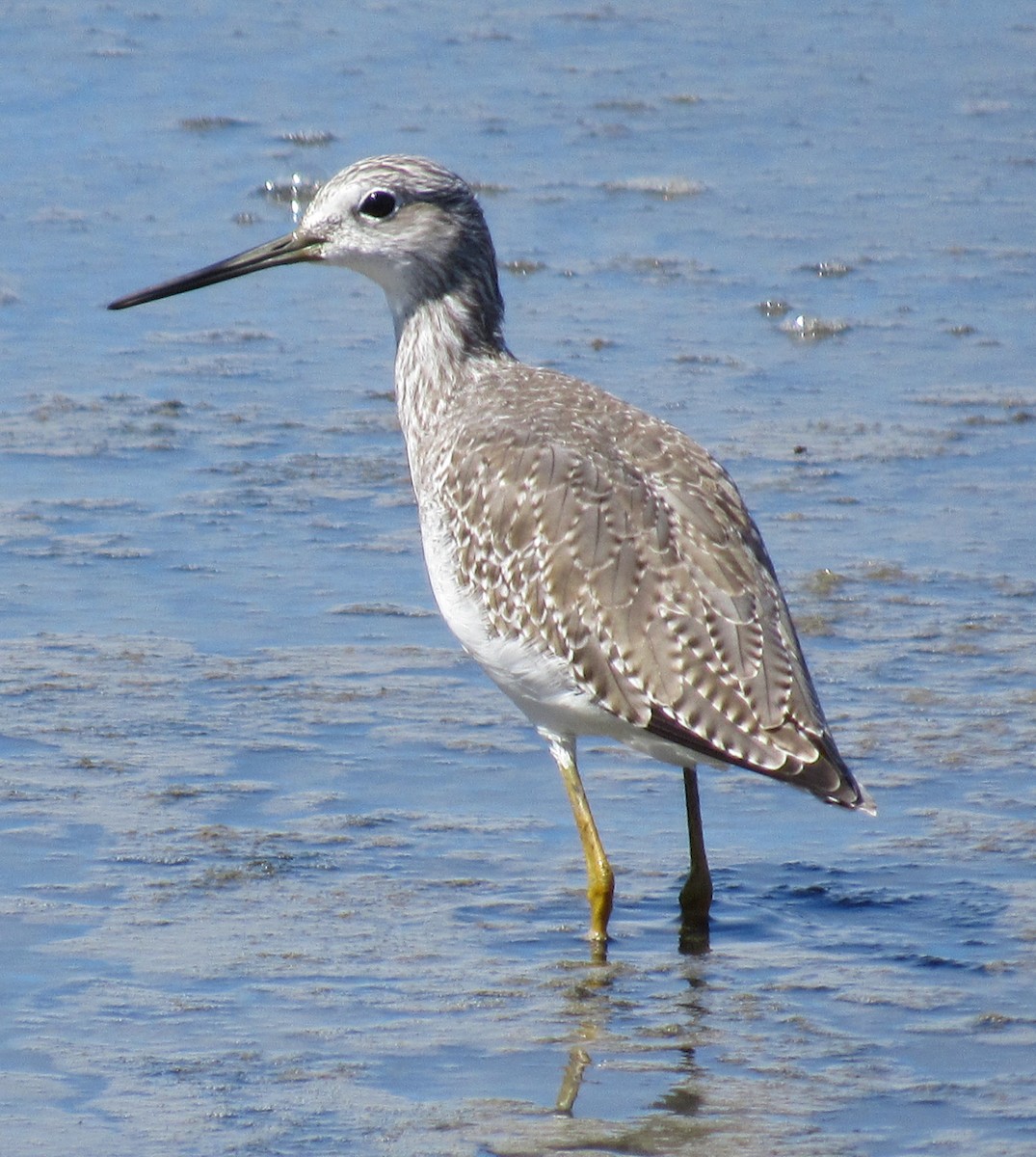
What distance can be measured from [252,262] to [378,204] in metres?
0.53

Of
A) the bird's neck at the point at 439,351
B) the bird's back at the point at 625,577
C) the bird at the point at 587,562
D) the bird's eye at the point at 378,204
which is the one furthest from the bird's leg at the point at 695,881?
the bird's eye at the point at 378,204

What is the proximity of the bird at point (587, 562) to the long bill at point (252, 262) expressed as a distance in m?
0.14

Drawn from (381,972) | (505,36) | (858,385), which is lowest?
(381,972)

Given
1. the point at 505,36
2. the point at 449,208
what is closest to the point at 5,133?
the point at 505,36

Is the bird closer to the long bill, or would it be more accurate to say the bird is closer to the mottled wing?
the mottled wing

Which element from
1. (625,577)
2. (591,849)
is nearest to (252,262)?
(625,577)

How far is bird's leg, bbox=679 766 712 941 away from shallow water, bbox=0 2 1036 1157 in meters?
0.06

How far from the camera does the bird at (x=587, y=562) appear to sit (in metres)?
6.06

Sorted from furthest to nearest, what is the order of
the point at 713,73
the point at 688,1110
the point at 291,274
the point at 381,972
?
the point at 713,73 → the point at 291,274 → the point at 381,972 → the point at 688,1110

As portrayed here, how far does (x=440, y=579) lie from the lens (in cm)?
678

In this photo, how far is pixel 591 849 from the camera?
21.3 feet

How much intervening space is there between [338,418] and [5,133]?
422 cm

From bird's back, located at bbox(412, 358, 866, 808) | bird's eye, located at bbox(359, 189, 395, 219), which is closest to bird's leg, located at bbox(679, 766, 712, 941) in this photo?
bird's back, located at bbox(412, 358, 866, 808)

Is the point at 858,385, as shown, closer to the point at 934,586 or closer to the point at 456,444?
the point at 934,586
